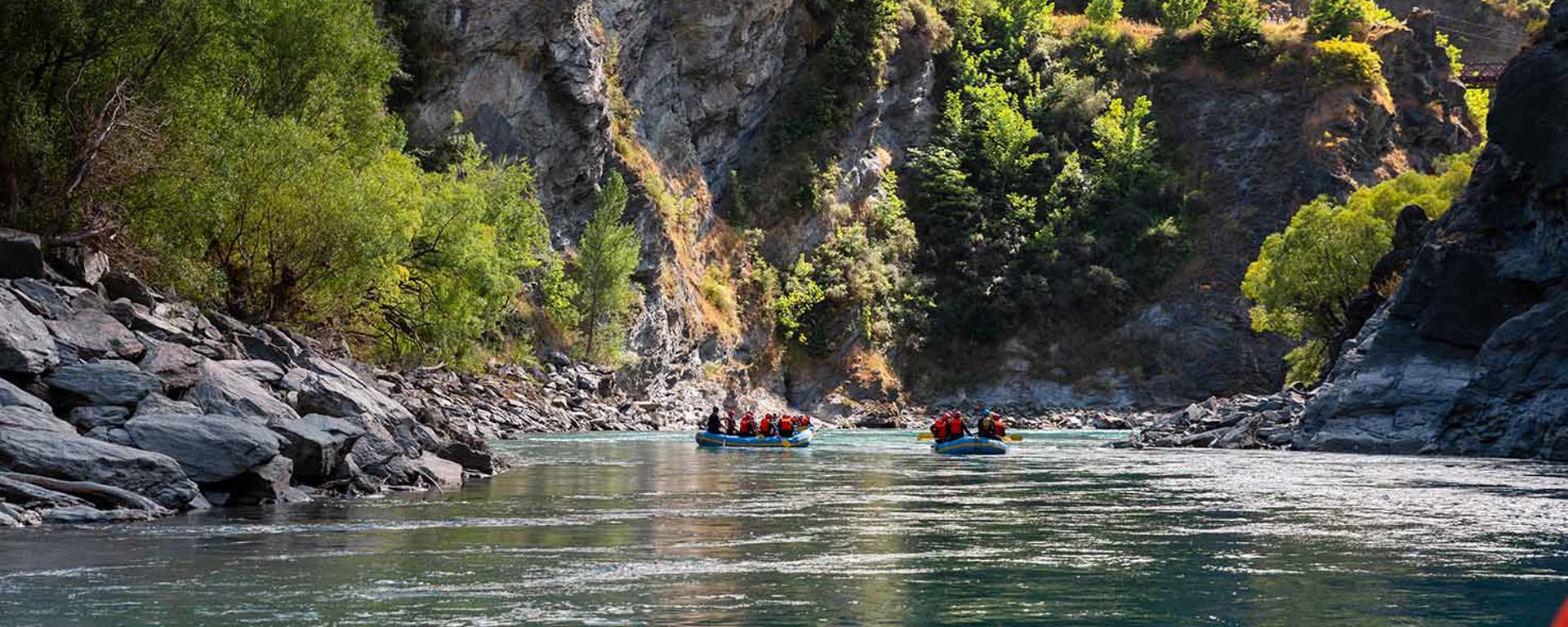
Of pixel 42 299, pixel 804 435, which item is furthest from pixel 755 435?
pixel 42 299

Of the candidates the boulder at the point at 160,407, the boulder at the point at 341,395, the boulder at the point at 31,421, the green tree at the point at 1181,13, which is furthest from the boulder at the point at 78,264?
the green tree at the point at 1181,13

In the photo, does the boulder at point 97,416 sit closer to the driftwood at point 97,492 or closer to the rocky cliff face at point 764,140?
the driftwood at point 97,492

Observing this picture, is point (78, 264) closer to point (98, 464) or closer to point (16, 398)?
point (16, 398)

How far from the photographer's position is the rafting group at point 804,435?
4028cm

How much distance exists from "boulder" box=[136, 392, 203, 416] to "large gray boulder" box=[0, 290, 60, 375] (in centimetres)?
125

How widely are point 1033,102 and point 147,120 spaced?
73.4 m

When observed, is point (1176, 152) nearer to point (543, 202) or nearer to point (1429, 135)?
point (1429, 135)

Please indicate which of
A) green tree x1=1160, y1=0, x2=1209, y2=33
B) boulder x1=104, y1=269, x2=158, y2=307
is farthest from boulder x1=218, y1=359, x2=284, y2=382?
green tree x1=1160, y1=0, x2=1209, y2=33

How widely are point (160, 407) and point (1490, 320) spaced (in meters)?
32.6

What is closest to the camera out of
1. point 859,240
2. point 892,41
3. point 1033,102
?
point 859,240

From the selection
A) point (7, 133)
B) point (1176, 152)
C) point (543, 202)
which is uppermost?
point (1176, 152)

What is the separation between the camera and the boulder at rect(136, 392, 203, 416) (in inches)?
751

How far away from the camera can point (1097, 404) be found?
82312mm

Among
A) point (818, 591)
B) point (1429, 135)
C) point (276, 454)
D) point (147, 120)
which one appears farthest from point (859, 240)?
point (818, 591)
